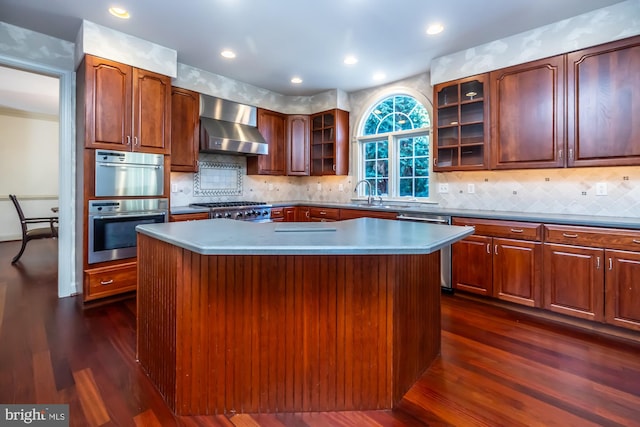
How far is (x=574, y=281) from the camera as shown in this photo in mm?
2625

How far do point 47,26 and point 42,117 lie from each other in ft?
16.6

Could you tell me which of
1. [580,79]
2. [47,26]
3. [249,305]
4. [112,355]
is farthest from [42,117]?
[580,79]

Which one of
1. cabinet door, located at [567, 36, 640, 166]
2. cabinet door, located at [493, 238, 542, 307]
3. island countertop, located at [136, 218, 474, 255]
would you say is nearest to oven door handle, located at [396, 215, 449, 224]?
cabinet door, located at [493, 238, 542, 307]

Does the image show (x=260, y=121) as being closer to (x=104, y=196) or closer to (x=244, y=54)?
(x=244, y=54)

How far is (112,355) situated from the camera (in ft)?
7.03

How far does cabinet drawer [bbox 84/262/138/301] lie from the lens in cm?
304

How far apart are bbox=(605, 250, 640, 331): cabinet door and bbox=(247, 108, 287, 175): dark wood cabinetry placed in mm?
4053

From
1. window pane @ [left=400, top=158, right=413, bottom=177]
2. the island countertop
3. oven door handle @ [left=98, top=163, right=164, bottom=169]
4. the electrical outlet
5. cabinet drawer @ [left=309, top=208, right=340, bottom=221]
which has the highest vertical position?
Result: window pane @ [left=400, top=158, right=413, bottom=177]

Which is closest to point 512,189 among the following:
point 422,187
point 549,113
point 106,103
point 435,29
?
point 549,113

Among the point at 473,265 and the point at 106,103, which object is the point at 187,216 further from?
the point at 473,265

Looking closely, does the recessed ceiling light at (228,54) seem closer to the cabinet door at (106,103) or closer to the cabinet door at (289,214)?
the cabinet door at (106,103)

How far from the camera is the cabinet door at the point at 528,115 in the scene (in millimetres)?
2936

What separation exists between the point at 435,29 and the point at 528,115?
1.23 meters

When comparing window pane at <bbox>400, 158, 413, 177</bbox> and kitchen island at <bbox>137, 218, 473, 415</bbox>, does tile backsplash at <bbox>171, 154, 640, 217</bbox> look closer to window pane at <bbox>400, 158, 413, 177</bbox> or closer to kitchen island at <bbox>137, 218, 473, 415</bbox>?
window pane at <bbox>400, 158, 413, 177</bbox>
